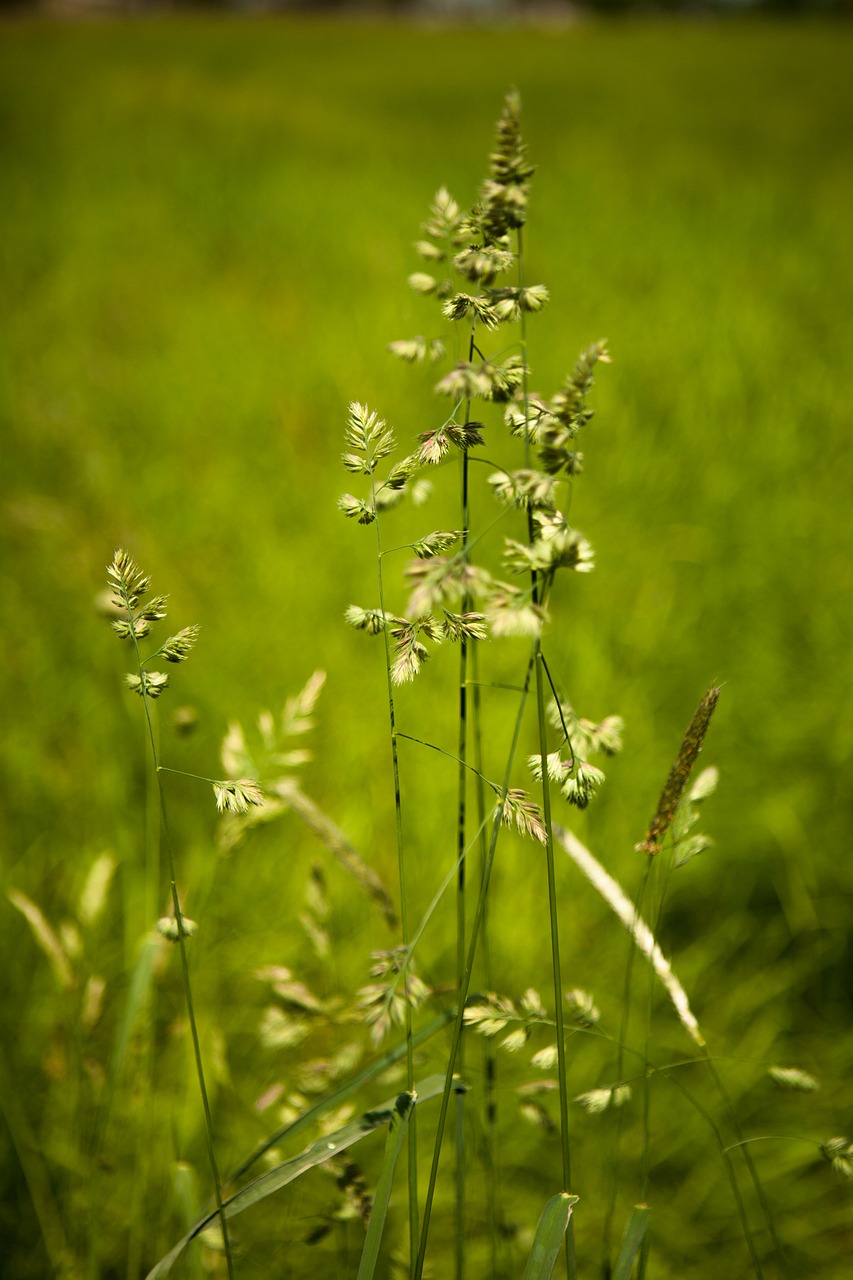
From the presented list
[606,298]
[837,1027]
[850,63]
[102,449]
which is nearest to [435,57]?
[850,63]

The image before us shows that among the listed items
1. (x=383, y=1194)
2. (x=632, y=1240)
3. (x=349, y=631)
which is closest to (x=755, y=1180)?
(x=632, y=1240)

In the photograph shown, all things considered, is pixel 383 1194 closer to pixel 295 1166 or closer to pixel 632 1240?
pixel 295 1166

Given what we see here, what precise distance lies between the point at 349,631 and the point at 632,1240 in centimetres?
166

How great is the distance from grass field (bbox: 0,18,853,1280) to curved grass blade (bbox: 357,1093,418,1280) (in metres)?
0.29

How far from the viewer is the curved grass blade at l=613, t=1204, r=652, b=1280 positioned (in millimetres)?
613

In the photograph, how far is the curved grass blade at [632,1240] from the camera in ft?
2.01

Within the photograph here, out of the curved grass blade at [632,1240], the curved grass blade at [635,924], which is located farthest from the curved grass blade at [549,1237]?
the curved grass blade at [635,924]

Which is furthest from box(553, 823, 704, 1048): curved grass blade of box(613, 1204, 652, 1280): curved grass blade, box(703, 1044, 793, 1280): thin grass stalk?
box(613, 1204, 652, 1280): curved grass blade

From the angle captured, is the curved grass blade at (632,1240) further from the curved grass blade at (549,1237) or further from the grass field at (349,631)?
the grass field at (349,631)

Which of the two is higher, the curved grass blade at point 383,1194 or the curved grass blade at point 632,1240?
the curved grass blade at point 383,1194

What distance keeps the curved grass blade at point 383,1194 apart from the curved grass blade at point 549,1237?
0.38 ft

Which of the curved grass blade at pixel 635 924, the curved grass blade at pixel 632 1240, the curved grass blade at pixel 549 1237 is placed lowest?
the curved grass blade at pixel 632 1240

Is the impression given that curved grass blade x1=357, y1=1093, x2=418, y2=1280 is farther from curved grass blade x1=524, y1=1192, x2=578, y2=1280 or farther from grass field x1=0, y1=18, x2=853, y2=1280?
grass field x1=0, y1=18, x2=853, y2=1280

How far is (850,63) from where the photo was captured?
37.2ft
